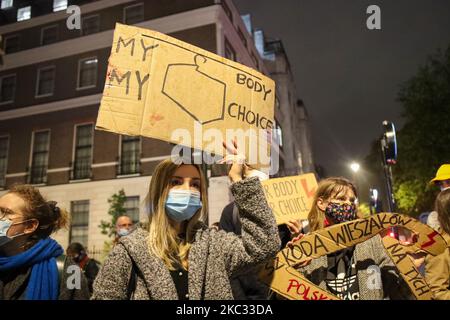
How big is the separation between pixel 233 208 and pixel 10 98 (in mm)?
20521

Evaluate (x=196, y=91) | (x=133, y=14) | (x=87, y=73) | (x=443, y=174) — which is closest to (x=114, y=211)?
(x=87, y=73)

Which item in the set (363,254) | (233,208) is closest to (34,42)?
(233,208)

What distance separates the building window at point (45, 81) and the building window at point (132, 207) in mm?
8231

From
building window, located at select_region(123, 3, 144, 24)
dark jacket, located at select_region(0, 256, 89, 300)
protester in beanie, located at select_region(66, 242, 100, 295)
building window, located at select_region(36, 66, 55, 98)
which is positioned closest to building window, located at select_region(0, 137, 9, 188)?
building window, located at select_region(36, 66, 55, 98)

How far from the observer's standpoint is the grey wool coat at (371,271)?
227 centimetres

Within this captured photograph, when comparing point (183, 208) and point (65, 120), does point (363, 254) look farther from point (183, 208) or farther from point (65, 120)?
point (65, 120)

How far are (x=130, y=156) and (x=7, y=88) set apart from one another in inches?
371

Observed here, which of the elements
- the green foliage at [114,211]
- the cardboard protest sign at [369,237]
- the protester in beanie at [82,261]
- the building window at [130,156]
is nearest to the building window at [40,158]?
the building window at [130,156]

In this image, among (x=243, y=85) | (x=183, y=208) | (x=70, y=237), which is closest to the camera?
(x=183, y=208)

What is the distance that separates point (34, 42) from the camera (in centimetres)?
1973

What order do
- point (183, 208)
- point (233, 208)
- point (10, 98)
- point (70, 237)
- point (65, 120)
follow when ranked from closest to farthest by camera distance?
point (183, 208)
point (233, 208)
point (70, 237)
point (65, 120)
point (10, 98)

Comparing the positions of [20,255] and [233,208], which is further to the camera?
[233,208]

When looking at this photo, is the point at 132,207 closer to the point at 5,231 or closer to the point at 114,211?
the point at 114,211

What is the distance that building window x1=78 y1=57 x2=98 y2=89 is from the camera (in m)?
18.0
